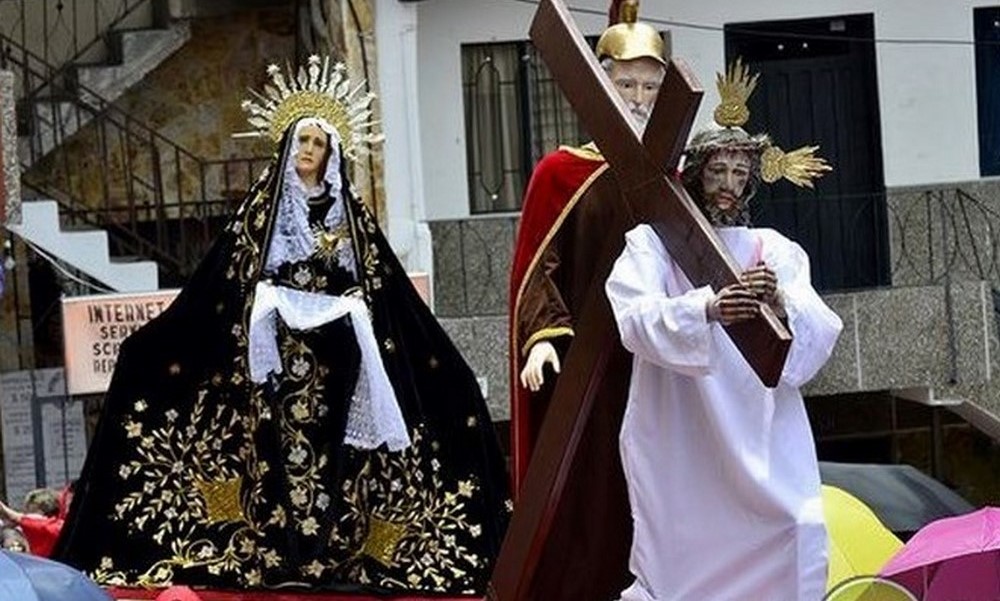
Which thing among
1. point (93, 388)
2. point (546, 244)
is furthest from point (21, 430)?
point (546, 244)

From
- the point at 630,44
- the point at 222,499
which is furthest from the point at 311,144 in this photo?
the point at 630,44

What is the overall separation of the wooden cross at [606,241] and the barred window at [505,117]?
941cm

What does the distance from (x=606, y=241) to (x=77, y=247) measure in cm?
937

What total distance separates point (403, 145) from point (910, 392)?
358 centimetres

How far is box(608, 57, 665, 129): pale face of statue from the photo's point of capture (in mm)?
7020

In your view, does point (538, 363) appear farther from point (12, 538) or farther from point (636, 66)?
point (12, 538)

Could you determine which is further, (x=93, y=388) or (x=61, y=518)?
(x=93, y=388)

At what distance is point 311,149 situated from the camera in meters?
8.56

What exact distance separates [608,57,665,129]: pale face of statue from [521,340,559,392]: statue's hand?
0.73 metres

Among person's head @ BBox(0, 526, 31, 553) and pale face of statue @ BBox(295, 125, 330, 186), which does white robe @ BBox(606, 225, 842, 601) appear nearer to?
pale face of statue @ BBox(295, 125, 330, 186)

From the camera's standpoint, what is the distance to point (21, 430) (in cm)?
1580

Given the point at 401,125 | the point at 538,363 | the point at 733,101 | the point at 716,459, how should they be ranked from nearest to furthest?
the point at 716,459 → the point at 733,101 → the point at 538,363 → the point at 401,125

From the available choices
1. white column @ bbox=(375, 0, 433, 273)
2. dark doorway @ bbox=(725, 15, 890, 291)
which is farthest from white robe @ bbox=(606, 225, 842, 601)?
dark doorway @ bbox=(725, 15, 890, 291)

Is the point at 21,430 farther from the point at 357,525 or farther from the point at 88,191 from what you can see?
the point at 357,525
